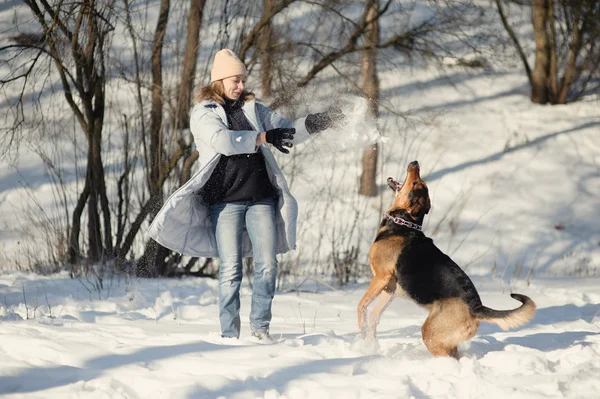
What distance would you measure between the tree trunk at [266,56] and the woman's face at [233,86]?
3.19 metres

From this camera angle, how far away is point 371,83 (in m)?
10.2

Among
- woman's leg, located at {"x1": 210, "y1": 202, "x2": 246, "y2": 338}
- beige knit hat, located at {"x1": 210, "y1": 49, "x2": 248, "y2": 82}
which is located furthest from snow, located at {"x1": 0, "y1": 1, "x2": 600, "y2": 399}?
beige knit hat, located at {"x1": 210, "y1": 49, "x2": 248, "y2": 82}

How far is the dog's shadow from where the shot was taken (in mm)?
4875

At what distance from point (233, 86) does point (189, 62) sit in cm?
340

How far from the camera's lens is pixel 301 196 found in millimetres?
12898

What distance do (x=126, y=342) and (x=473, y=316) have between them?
2.34m

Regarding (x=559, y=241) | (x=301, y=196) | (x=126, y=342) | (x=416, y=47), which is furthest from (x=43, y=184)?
(x=559, y=241)

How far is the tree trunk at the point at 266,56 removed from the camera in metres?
7.87

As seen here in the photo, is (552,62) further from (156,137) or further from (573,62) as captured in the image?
(156,137)

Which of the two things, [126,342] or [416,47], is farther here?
[416,47]

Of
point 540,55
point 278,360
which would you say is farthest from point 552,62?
point 278,360

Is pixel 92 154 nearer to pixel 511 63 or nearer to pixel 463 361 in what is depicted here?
pixel 463 361

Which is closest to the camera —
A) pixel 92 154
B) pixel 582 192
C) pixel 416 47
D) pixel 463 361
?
pixel 463 361

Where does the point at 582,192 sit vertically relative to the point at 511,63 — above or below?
below
